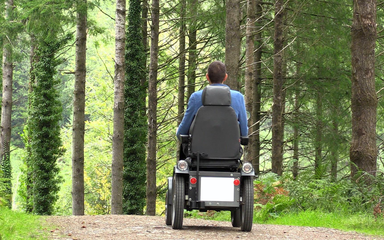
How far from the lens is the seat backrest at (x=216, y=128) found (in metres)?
5.88

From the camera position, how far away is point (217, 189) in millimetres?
5855

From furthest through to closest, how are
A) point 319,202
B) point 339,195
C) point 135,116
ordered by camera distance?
point 135,116
point 339,195
point 319,202

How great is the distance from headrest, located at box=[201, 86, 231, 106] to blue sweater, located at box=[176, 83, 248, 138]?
189 mm

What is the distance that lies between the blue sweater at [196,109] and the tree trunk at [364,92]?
160 inches

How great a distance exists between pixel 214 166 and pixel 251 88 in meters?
7.26

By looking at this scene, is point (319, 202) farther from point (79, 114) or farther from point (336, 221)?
point (79, 114)

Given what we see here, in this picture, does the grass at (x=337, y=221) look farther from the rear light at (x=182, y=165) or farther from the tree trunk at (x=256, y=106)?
the tree trunk at (x=256, y=106)

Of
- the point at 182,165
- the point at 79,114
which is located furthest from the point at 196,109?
the point at 79,114

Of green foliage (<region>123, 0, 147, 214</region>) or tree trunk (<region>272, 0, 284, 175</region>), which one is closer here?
tree trunk (<region>272, 0, 284, 175</region>)

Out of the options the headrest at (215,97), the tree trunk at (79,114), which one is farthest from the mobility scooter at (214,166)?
the tree trunk at (79,114)

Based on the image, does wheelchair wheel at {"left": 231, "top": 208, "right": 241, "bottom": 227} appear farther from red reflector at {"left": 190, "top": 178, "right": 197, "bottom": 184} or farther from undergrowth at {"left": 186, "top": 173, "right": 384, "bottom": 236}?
undergrowth at {"left": 186, "top": 173, "right": 384, "bottom": 236}

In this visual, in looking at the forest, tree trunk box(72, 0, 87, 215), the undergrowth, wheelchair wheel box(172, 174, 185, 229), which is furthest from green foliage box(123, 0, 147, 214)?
wheelchair wheel box(172, 174, 185, 229)

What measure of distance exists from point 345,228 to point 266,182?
110 inches

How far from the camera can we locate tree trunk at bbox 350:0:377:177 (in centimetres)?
952
